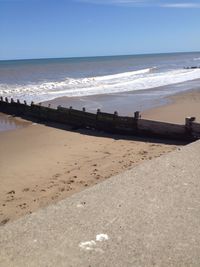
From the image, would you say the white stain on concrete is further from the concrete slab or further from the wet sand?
the wet sand

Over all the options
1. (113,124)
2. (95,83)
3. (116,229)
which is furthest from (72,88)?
(116,229)

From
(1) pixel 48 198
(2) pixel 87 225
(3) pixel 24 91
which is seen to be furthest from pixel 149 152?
(3) pixel 24 91

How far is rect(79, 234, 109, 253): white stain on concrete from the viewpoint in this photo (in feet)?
18.6

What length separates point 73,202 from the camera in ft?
24.0

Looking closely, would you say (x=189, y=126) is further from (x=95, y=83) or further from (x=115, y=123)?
(x=95, y=83)

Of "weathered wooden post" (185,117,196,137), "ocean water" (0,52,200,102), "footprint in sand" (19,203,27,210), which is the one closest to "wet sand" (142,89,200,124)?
"weathered wooden post" (185,117,196,137)

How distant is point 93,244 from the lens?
19.0ft

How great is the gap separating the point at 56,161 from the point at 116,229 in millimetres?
6427

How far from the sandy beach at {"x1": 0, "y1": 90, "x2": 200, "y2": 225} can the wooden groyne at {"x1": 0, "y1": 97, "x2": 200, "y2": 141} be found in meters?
0.48

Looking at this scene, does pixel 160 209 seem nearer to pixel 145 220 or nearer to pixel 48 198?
pixel 145 220

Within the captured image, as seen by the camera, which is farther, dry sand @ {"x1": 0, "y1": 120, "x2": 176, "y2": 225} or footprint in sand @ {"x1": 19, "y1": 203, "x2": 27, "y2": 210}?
dry sand @ {"x1": 0, "y1": 120, "x2": 176, "y2": 225}

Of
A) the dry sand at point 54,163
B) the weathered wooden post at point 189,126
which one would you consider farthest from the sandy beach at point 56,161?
the weathered wooden post at point 189,126

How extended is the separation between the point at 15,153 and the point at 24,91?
22224mm

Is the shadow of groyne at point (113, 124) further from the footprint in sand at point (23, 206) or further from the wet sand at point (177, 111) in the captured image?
the footprint in sand at point (23, 206)
